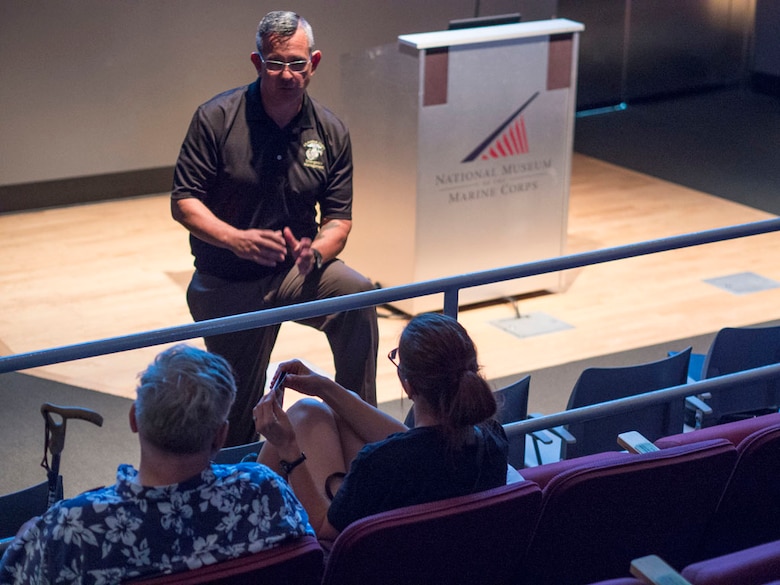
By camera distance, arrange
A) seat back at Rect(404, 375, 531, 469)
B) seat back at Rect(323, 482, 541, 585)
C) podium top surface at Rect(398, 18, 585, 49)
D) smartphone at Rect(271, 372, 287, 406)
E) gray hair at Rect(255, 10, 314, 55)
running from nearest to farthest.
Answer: seat back at Rect(323, 482, 541, 585) → smartphone at Rect(271, 372, 287, 406) → seat back at Rect(404, 375, 531, 469) → gray hair at Rect(255, 10, 314, 55) → podium top surface at Rect(398, 18, 585, 49)

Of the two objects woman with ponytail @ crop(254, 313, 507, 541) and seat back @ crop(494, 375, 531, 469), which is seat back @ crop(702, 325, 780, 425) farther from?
woman with ponytail @ crop(254, 313, 507, 541)

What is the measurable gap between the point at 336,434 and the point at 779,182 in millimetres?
6567

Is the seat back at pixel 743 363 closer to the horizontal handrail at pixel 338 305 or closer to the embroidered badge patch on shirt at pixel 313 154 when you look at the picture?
the horizontal handrail at pixel 338 305

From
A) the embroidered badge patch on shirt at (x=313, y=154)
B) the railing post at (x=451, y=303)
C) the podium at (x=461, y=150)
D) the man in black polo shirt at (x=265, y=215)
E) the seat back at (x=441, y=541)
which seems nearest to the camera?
the seat back at (x=441, y=541)

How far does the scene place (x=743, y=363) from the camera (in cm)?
358

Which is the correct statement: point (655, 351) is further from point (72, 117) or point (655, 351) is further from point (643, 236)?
point (72, 117)

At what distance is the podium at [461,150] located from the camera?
5.44 metres

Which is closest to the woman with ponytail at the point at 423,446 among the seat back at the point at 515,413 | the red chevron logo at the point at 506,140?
the seat back at the point at 515,413

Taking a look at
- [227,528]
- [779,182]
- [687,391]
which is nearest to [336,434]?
[227,528]

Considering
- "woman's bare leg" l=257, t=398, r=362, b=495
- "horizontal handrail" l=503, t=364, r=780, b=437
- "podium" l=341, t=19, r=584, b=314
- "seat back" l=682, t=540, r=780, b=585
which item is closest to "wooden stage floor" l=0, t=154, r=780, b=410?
"podium" l=341, t=19, r=584, b=314

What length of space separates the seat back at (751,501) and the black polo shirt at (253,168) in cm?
175

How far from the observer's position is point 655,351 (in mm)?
5266

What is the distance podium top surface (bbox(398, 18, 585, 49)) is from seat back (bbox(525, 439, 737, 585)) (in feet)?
11.1

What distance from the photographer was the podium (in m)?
5.44
